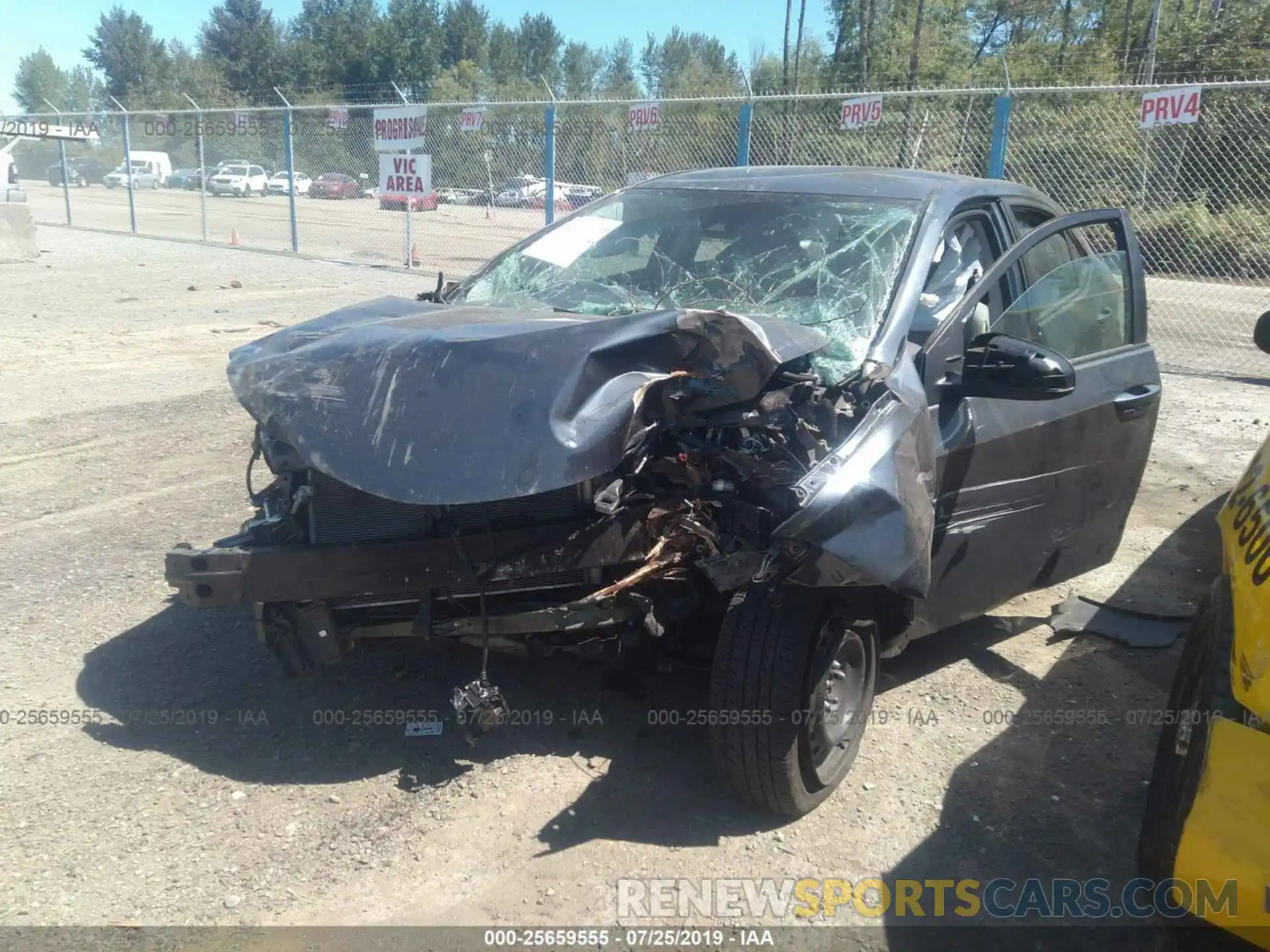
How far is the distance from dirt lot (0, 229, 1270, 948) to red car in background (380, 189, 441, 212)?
31.6 feet

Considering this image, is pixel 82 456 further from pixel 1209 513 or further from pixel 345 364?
pixel 1209 513

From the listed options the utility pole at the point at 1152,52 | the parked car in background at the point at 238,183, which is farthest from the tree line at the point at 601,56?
the parked car in background at the point at 238,183

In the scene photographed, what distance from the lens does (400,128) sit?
14.2 metres

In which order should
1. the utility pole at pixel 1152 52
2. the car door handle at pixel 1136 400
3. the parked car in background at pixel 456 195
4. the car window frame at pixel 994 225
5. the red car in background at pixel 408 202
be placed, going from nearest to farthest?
1. the car window frame at pixel 994 225
2. the car door handle at pixel 1136 400
3. the red car in background at pixel 408 202
4. the parked car in background at pixel 456 195
5. the utility pole at pixel 1152 52

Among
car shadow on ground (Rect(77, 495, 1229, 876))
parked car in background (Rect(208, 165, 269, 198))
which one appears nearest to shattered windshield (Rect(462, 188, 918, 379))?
car shadow on ground (Rect(77, 495, 1229, 876))

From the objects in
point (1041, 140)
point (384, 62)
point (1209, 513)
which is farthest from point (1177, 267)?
point (384, 62)

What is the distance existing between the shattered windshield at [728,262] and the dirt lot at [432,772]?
1.43m

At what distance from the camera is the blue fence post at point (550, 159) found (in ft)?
41.7

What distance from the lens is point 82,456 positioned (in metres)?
6.24

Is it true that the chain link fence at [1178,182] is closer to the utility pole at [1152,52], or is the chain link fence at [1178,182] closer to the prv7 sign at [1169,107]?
the prv7 sign at [1169,107]

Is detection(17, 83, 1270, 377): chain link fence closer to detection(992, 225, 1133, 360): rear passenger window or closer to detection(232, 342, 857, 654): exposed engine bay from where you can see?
detection(992, 225, 1133, 360): rear passenger window

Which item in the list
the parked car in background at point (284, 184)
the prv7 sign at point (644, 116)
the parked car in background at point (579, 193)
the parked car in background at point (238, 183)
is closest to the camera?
the prv7 sign at point (644, 116)

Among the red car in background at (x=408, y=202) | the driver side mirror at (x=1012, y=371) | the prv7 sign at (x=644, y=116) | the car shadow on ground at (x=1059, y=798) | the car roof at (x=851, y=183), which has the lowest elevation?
the car shadow on ground at (x=1059, y=798)

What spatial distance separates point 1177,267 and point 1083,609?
380 inches
